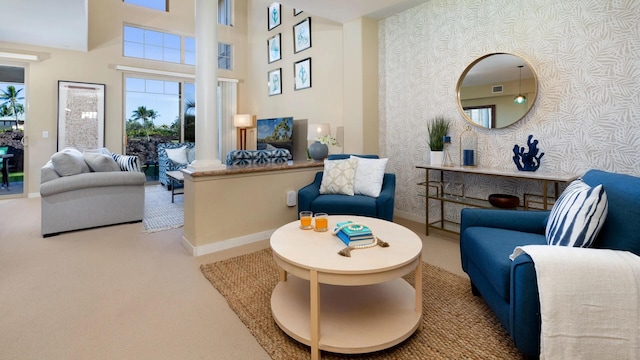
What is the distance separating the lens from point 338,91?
486 centimetres

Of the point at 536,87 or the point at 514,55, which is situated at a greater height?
the point at 514,55

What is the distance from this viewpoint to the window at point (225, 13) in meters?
7.39

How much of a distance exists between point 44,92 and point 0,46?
32.6 inches

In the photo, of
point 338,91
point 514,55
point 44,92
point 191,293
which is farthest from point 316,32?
point 44,92

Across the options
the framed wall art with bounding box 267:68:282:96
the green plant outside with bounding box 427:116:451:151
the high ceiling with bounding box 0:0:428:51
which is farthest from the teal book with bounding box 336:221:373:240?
the framed wall art with bounding box 267:68:282:96

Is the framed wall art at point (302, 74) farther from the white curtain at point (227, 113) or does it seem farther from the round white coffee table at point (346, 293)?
the round white coffee table at point (346, 293)

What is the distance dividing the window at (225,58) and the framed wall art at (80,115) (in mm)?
2510

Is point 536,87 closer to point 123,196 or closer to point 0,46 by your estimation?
point 123,196

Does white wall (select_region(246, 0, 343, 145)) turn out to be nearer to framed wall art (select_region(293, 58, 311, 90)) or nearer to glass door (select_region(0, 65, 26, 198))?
framed wall art (select_region(293, 58, 311, 90))

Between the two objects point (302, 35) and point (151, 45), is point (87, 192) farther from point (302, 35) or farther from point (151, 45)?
point (151, 45)

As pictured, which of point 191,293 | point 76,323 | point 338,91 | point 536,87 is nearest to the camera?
point 76,323

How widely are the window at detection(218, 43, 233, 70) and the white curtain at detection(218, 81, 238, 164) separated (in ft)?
1.40

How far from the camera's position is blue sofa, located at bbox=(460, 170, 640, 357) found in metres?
1.32

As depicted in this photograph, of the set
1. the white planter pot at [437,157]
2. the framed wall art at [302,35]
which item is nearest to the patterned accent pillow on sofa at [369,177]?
the white planter pot at [437,157]
